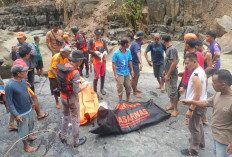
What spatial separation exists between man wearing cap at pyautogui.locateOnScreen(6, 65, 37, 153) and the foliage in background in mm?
9793

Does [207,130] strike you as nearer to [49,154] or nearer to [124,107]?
[124,107]

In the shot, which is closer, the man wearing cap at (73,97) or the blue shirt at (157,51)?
the man wearing cap at (73,97)

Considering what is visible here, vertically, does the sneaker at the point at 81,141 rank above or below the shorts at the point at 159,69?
below

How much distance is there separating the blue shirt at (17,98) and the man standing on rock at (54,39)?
9.35 ft

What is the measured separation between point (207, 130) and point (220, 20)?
9122mm

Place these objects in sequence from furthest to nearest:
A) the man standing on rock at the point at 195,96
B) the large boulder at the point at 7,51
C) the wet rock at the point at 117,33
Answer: the wet rock at the point at 117,33 < the large boulder at the point at 7,51 < the man standing on rock at the point at 195,96

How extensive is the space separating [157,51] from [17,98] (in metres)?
3.55

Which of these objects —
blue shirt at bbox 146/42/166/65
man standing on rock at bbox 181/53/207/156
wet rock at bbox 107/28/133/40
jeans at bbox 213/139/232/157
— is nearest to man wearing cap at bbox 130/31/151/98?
blue shirt at bbox 146/42/166/65

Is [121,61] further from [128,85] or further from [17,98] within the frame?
[17,98]

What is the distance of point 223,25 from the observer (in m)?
10.6

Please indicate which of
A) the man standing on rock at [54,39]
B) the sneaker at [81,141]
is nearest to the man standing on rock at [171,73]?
the sneaker at [81,141]

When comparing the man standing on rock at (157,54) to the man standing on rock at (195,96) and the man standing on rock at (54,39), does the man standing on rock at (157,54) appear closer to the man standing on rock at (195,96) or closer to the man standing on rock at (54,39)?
the man standing on rock at (195,96)

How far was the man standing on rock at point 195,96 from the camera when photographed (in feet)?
8.86

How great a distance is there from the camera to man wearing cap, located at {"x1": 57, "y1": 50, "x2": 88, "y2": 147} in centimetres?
297
